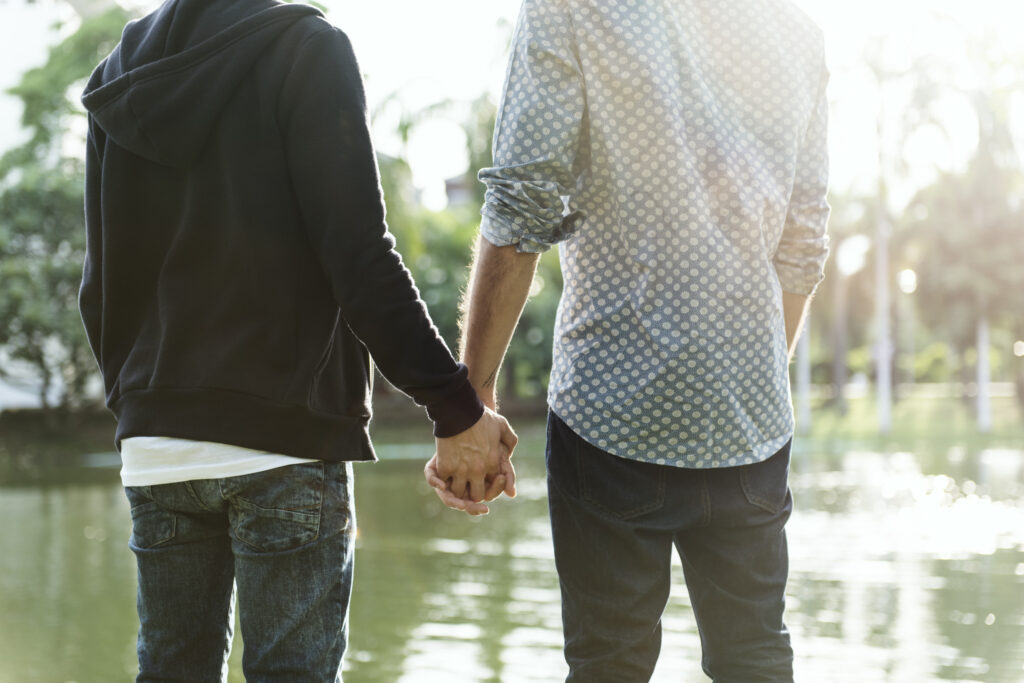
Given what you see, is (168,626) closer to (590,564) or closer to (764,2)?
(590,564)

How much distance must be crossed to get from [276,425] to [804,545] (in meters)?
6.24

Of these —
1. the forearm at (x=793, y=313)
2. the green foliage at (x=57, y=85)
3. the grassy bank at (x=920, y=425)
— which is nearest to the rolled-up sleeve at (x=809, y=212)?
the forearm at (x=793, y=313)

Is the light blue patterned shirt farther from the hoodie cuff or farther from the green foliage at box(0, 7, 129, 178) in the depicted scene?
the green foliage at box(0, 7, 129, 178)

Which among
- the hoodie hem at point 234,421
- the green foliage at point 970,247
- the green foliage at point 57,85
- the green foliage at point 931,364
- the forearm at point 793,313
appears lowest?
the green foliage at point 931,364

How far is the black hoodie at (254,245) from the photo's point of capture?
179cm

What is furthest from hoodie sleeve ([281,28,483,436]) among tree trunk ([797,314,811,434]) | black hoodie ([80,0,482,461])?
tree trunk ([797,314,811,434])

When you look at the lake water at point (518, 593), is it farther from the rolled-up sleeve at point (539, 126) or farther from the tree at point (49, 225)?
the tree at point (49, 225)

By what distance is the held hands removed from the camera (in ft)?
6.40

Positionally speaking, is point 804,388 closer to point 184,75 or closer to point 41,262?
point 41,262

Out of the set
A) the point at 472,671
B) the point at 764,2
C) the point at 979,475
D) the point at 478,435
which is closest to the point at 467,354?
the point at 478,435

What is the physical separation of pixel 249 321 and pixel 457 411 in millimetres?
375

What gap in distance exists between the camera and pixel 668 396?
1.86 m

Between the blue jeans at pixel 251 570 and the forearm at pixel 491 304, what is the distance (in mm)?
295

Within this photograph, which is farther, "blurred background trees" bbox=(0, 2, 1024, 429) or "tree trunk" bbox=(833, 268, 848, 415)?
"tree trunk" bbox=(833, 268, 848, 415)
